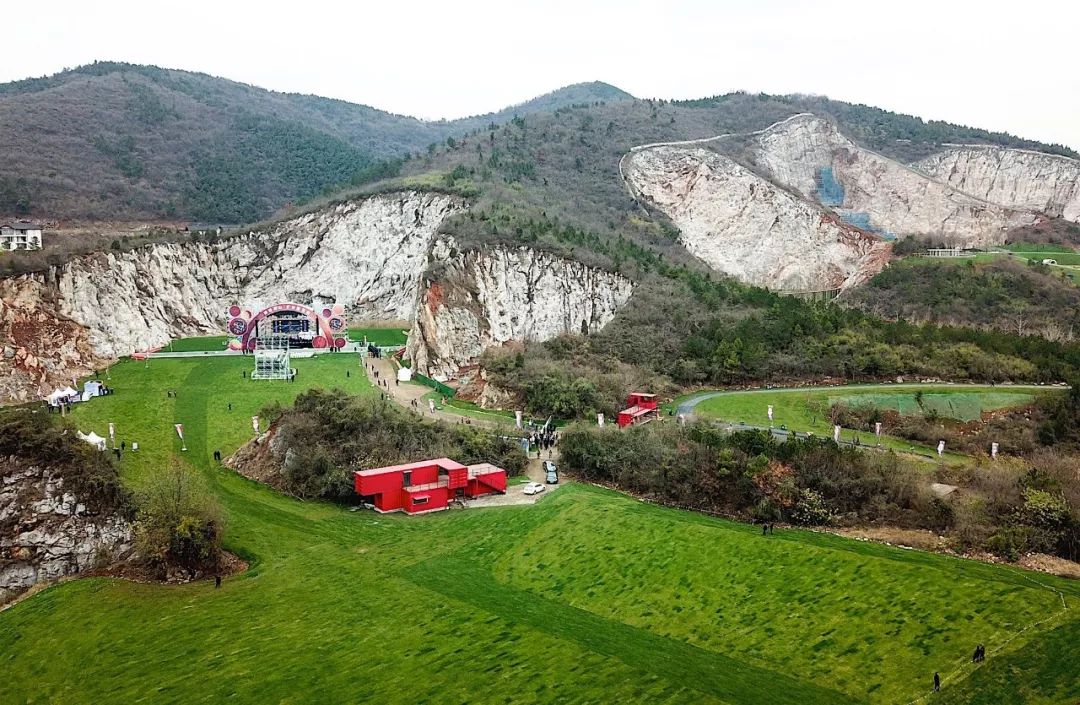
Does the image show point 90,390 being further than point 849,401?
Yes

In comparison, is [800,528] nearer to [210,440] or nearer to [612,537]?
[612,537]

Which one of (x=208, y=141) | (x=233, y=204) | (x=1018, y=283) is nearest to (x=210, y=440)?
(x=1018, y=283)

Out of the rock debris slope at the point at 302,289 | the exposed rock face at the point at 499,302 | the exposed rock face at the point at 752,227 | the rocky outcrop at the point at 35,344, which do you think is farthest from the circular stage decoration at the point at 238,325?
the exposed rock face at the point at 752,227

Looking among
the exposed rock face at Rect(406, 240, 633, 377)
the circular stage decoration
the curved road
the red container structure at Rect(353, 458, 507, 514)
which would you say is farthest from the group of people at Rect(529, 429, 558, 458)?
the circular stage decoration

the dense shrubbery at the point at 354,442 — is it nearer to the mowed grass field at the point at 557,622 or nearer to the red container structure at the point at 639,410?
the mowed grass field at the point at 557,622

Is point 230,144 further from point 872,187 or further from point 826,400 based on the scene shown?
point 826,400

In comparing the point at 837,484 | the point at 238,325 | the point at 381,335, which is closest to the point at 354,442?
the point at 837,484

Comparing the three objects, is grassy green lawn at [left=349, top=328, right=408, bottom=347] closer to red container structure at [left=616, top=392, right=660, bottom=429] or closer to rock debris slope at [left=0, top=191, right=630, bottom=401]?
rock debris slope at [left=0, top=191, right=630, bottom=401]
